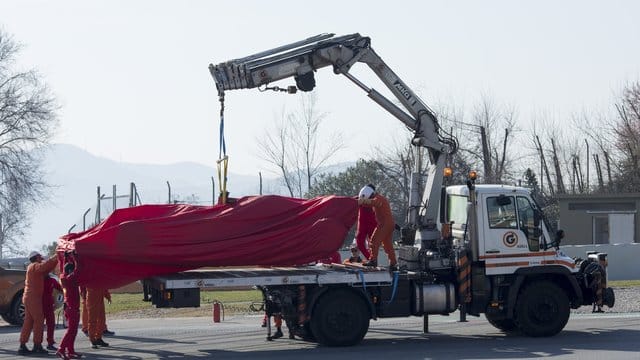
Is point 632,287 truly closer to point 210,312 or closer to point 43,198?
point 210,312

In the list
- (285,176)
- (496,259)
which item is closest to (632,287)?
(496,259)

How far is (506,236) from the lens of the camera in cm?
1945

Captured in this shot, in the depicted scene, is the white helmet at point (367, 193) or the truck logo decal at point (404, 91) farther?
the truck logo decal at point (404, 91)

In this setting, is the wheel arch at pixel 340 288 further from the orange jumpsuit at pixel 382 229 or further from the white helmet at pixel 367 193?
the white helmet at pixel 367 193

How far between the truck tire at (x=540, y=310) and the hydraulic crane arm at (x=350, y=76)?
2061 mm

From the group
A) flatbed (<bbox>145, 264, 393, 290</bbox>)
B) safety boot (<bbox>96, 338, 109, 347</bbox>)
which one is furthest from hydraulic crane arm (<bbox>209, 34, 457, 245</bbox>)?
safety boot (<bbox>96, 338, 109, 347</bbox>)

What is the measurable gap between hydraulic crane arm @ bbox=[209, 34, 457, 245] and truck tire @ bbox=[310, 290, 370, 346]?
2353 mm

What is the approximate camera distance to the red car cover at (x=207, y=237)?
1738cm

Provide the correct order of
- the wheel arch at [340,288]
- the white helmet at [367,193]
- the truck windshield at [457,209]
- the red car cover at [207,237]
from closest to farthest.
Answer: the red car cover at [207,237], the wheel arch at [340,288], the white helmet at [367,193], the truck windshield at [457,209]

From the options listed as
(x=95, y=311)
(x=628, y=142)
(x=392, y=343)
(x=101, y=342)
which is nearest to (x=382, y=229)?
(x=392, y=343)

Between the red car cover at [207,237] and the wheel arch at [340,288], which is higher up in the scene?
the red car cover at [207,237]

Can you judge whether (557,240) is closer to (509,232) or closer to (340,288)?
(509,232)

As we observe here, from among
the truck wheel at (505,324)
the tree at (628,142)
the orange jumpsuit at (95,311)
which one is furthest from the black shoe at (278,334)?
the tree at (628,142)

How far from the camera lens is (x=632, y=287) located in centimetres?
3306
